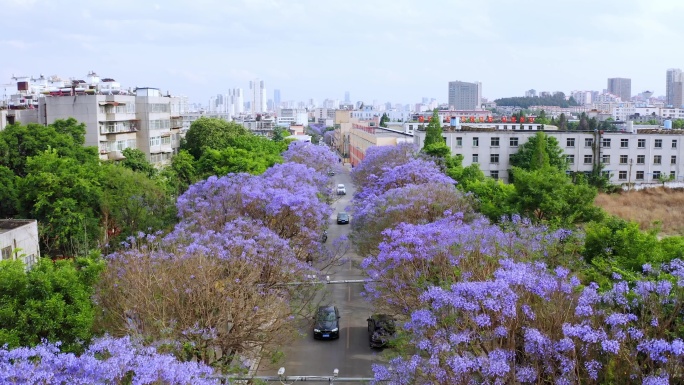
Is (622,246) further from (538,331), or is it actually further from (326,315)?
(326,315)

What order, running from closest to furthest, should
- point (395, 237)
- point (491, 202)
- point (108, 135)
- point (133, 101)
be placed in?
1. point (395, 237)
2. point (491, 202)
3. point (108, 135)
4. point (133, 101)

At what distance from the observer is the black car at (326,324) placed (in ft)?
61.2

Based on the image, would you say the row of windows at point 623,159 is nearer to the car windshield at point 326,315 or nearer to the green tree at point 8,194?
the car windshield at point 326,315

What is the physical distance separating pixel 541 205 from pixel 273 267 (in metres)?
9.61

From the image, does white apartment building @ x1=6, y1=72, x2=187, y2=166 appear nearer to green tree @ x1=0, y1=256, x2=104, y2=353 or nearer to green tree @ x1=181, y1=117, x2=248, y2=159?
green tree @ x1=181, y1=117, x2=248, y2=159

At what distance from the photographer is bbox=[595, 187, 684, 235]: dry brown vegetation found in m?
A: 26.8

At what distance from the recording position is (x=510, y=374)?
873cm

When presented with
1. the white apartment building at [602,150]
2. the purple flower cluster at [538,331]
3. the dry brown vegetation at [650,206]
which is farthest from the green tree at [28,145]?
the dry brown vegetation at [650,206]

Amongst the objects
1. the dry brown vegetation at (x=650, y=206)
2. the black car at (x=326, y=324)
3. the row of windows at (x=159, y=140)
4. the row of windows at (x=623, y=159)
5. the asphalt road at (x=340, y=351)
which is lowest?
the asphalt road at (x=340, y=351)

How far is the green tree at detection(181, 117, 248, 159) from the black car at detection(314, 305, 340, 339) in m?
30.8

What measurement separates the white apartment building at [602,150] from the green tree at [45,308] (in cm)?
3359

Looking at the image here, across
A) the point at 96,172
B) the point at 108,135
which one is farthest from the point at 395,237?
the point at 108,135

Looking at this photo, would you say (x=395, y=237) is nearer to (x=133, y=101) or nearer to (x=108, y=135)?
(x=108, y=135)

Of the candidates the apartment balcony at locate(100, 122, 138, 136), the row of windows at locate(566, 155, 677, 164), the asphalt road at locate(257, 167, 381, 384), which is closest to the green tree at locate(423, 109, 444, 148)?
the row of windows at locate(566, 155, 677, 164)
